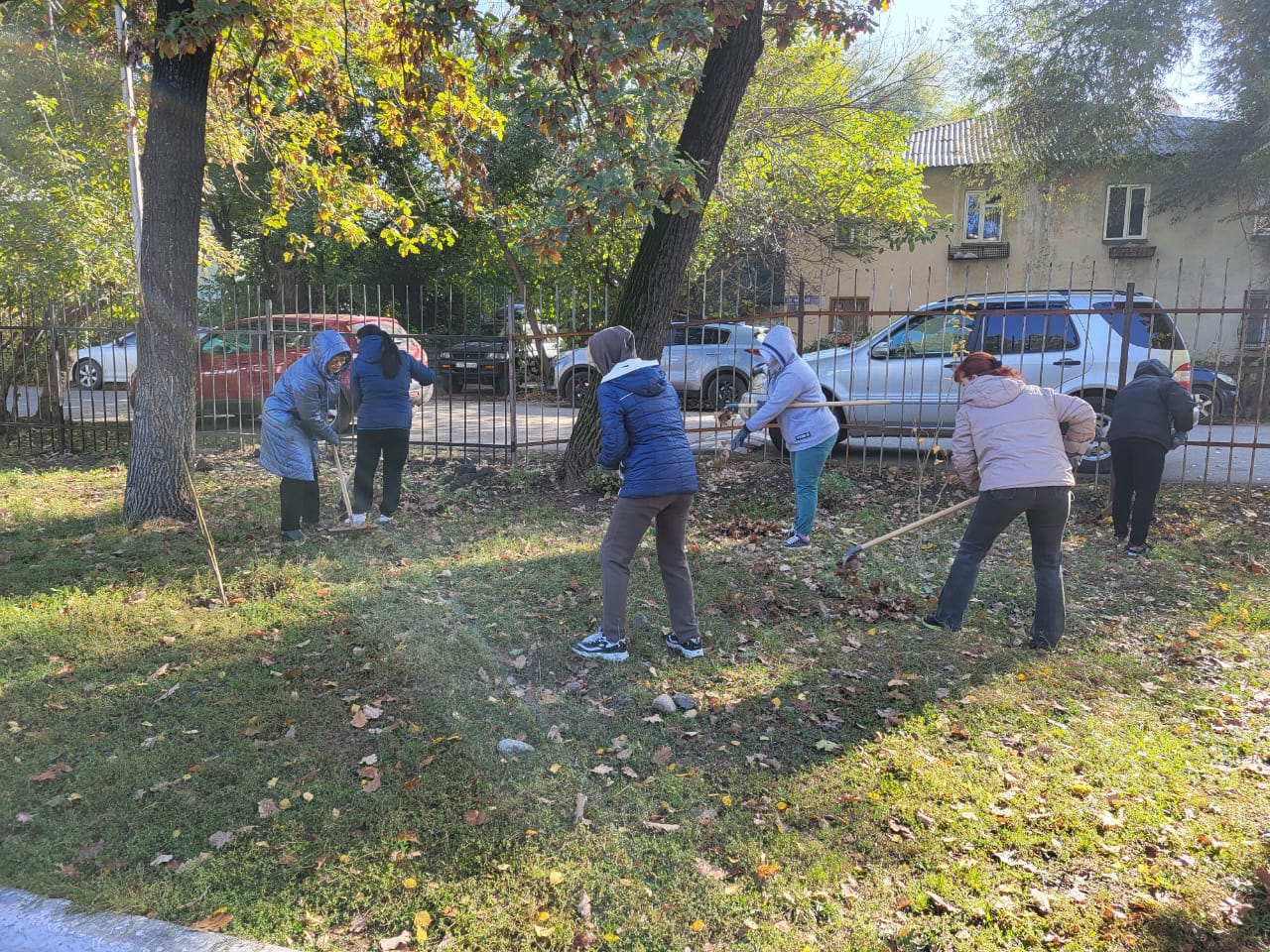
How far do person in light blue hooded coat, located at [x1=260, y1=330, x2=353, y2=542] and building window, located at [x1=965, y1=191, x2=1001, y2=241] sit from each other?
66.9ft

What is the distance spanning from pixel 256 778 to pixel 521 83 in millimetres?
A: 5514

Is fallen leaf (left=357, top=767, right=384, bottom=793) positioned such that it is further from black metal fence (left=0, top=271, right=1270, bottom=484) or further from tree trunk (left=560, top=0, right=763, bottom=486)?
tree trunk (left=560, top=0, right=763, bottom=486)

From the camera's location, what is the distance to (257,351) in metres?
11.6

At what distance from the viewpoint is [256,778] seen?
144 inches

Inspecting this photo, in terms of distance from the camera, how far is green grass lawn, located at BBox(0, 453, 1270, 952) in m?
2.96

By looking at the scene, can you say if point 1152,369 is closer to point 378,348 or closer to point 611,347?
point 611,347

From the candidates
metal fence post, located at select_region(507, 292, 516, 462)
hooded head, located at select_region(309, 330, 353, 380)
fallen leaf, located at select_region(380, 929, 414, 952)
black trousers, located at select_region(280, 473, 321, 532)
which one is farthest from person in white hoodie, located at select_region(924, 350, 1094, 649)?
metal fence post, located at select_region(507, 292, 516, 462)

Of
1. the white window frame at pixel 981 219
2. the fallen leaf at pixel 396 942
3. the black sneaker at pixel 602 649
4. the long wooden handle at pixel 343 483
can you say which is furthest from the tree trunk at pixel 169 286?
the white window frame at pixel 981 219

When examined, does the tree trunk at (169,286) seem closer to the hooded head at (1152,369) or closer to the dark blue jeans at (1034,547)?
the dark blue jeans at (1034,547)

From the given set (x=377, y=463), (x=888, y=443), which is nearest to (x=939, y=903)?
(x=377, y=463)

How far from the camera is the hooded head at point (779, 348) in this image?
22.6 feet

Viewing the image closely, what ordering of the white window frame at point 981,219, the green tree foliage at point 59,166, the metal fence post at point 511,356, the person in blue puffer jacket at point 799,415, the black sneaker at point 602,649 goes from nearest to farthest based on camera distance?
the black sneaker at point 602,649
the person in blue puffer jacket at point 799,415
the metal fence post at point 511,356
the green tree foliage at point 59,166
the white window frame at point 981,219

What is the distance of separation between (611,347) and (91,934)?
127 inches

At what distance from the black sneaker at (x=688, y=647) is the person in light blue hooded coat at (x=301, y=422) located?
137 inches
